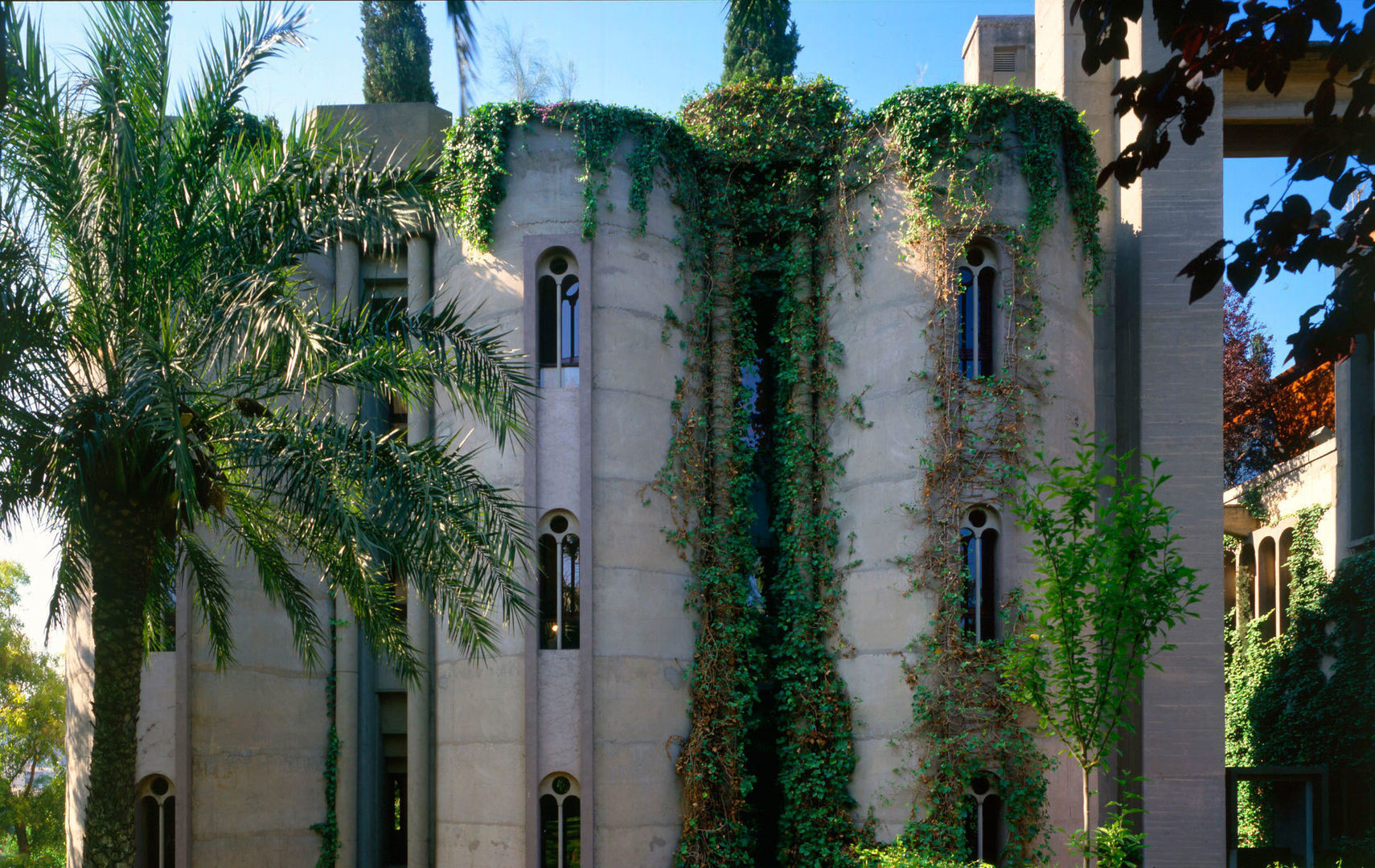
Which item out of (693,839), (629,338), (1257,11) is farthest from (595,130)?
(1257,11)

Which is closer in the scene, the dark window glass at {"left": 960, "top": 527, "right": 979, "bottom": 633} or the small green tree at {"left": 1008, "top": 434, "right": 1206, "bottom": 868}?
the small green tree at {"left": 1008, "top": 434, "right": 1206, "bottom": 868}

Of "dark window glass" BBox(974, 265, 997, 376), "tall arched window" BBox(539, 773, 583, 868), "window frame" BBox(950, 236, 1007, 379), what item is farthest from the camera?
"dark window glass" BBox(974, 265, 997, 376)

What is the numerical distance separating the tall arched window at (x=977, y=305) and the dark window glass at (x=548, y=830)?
8.30 metres

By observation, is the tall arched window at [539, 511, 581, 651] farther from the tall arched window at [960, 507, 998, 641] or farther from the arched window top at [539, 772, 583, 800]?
the tall arched window at [960, 507, 998, 641]

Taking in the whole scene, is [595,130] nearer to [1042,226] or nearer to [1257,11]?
[1042,226]

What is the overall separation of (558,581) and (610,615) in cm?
87

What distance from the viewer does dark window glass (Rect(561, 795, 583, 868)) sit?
56.7ft

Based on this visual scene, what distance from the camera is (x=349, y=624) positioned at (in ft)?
65.8

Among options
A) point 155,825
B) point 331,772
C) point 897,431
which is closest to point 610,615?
point 897,431

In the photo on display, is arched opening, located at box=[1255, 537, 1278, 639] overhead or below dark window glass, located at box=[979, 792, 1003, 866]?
overhead

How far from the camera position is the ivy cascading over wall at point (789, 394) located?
1777cm

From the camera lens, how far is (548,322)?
18609mm

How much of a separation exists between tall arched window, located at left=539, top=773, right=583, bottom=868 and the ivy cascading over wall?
150 cm

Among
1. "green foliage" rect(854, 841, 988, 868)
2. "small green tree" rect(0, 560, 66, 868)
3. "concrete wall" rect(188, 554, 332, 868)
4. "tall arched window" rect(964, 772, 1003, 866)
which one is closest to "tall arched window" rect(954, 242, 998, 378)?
"tall arched window" rect(964, 772, 1003, 866)
